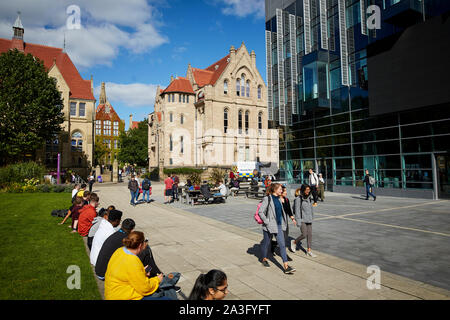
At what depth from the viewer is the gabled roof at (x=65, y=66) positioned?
47.5 m

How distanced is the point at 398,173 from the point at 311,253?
1702 cm

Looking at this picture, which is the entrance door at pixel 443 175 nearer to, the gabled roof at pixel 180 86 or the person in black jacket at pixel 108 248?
the person in black jacket at pixel 108 248

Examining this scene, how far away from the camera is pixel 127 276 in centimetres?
332

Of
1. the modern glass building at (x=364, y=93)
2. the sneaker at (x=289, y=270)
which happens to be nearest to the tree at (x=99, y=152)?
the modern glass building at (x=364, y=93)

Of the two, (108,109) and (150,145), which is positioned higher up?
(108,109)

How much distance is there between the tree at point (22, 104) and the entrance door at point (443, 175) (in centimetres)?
3968

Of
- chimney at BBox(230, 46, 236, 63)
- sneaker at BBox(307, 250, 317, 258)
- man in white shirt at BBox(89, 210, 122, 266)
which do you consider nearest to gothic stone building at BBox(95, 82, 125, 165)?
chimney at BBox(230, 46, 236, 63)

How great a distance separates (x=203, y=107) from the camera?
163 ft

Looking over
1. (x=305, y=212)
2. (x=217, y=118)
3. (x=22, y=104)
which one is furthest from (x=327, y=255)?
(x=217, y=118)

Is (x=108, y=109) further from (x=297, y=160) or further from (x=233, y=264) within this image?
(x=233, y=264)

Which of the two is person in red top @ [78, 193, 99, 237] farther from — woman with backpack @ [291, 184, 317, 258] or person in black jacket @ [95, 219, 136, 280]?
woman with backpack @ [291, 184, 317, 258]

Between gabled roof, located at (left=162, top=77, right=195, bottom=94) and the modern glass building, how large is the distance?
23.7 meters

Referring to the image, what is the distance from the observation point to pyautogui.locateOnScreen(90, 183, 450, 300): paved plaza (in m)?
4.79
